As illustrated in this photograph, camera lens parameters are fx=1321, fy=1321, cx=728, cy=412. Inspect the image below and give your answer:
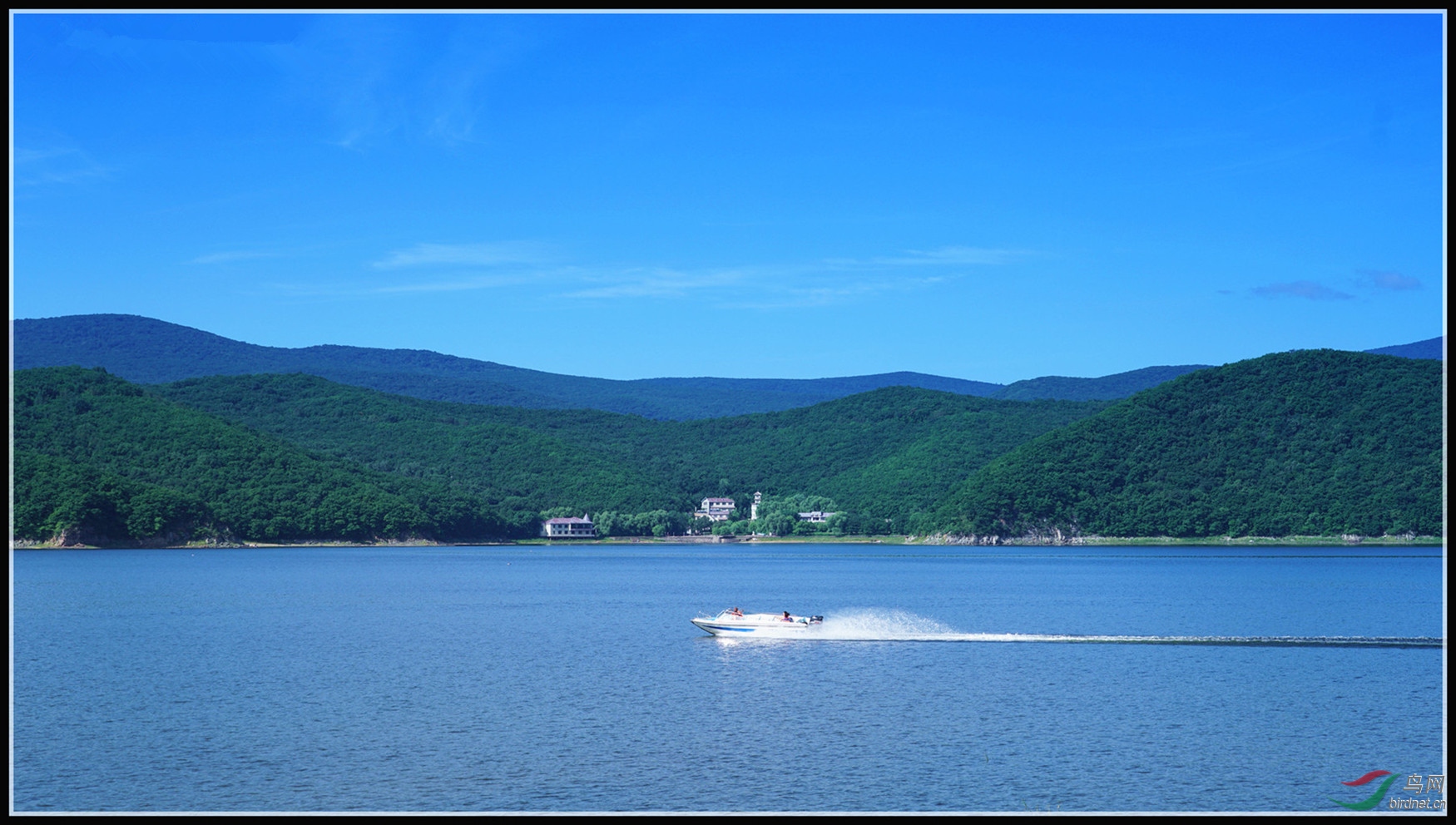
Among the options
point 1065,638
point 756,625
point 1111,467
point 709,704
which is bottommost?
point 709,704

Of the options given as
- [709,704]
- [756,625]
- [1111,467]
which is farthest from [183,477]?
[709,704]

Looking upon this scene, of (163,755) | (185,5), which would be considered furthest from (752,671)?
(185,5)

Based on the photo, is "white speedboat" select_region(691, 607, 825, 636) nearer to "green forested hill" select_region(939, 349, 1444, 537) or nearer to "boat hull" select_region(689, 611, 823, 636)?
"boat hull" select_region(689, 611, 823, 636)

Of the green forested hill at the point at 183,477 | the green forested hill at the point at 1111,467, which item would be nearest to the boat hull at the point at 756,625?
the green forested hill at the point at 183,477

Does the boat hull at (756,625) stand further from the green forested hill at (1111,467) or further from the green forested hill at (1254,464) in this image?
the green forested hill at (1254,464)

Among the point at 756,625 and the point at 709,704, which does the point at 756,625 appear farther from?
the point at 709,704

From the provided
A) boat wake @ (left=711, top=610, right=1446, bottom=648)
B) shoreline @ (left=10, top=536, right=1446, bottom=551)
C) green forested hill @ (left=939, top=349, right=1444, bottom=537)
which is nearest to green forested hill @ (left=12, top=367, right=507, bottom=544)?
shoreline @ (left=10, top=536, right=1446, bottom=551)

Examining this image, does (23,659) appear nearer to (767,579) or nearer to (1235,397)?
(767,579)
